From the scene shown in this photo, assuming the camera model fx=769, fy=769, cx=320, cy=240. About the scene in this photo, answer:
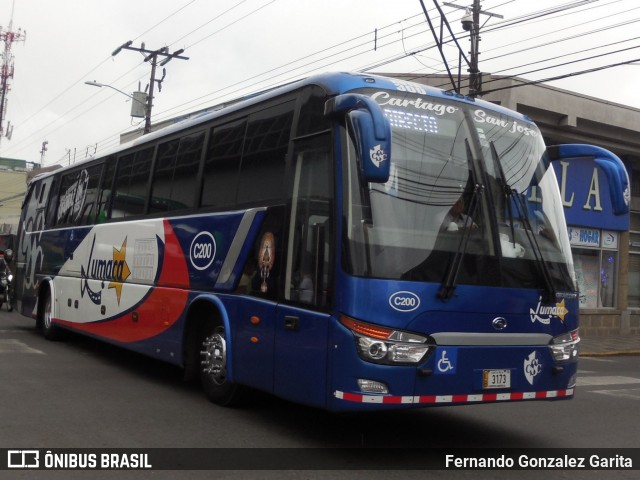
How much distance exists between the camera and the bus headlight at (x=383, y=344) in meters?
5.88

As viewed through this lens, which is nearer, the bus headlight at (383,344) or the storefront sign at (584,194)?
the bus headlight at (383,344)

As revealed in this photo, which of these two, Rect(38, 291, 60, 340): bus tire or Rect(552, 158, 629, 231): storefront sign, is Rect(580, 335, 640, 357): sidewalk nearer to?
Rect(552, 158, 629, 231): storefront sign

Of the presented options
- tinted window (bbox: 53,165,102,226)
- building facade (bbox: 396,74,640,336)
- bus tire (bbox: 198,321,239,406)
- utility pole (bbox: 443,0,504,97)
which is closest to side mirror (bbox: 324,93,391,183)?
bus tire (bbox: 198,321,239,406)

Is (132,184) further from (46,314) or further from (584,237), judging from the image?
(584,237)

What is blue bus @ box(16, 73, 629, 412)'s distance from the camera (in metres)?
5.96

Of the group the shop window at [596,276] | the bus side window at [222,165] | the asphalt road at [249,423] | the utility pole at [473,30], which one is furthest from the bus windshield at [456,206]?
the shop window at [596,276]

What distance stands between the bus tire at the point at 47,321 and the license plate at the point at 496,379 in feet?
32.2

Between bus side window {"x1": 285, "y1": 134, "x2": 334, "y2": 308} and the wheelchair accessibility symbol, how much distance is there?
982 mm

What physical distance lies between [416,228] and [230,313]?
2468 mm

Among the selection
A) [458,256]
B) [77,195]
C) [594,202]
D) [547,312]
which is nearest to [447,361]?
[458,256]

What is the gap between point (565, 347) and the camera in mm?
6824

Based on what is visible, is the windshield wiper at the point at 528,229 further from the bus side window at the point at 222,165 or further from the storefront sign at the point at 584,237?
the storefront sign at the point at 584,237

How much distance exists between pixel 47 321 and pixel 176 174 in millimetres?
6111

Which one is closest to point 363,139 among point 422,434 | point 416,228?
point 416,228
